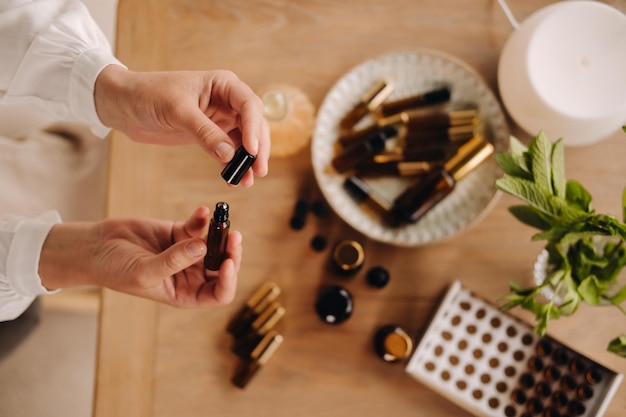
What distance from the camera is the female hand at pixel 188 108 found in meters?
0.60

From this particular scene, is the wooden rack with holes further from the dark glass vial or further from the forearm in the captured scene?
the forearm

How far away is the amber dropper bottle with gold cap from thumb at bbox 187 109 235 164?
0.31 m

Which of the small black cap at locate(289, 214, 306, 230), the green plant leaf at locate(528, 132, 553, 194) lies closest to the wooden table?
the small black cap at locate(289, 214, 306, 230)

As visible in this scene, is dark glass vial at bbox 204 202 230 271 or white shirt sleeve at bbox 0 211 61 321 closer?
dark glass vial at bbox 204 202 230 271

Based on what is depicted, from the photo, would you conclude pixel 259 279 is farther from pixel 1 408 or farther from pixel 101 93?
pixel 1 408

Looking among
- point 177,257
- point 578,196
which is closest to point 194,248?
point 177,257

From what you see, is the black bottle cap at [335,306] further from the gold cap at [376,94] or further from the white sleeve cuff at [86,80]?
the white sleeve cuff at [86,80]

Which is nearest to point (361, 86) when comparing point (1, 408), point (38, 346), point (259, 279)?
point (259, 279)

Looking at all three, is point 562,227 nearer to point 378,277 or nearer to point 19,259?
point 378,277

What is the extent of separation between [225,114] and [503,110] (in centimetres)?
44

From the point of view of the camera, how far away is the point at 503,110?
0.82 meters

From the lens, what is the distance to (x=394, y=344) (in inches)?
29.6

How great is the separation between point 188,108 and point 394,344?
1.42ft

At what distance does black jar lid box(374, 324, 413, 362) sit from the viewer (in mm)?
750
